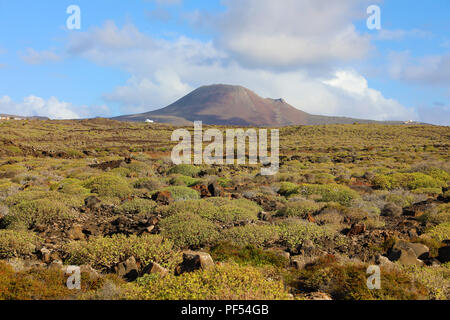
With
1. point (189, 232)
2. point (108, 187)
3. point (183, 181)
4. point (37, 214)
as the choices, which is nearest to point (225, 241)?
point (189, 232)

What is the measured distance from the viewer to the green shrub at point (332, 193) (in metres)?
12.4

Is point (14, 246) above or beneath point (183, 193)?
beneath

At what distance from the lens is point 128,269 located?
6121 millimetres

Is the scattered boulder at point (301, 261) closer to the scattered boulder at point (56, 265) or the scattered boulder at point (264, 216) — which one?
the scattered boulder at point (264, 216)

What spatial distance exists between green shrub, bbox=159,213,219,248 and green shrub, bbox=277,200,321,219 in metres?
2.82

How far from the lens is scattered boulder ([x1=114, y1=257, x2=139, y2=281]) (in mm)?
6028

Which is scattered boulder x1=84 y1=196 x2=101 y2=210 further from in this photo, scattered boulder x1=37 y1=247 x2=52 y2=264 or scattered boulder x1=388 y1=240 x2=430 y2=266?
scattered boulder x1=388 y1=240 x2=430 y2=266

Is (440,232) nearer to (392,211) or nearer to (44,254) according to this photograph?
(392,211)

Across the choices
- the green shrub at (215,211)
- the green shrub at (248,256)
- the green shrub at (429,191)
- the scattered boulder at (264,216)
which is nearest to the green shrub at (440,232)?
the green shrub at (248,256)

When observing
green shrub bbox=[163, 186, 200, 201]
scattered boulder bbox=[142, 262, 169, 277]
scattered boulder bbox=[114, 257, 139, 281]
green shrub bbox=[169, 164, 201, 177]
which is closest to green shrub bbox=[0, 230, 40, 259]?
scattered boulder bbox=[114, 257, 139, 281]

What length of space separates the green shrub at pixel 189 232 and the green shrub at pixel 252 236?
32cm

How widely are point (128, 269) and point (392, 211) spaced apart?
337 inches
